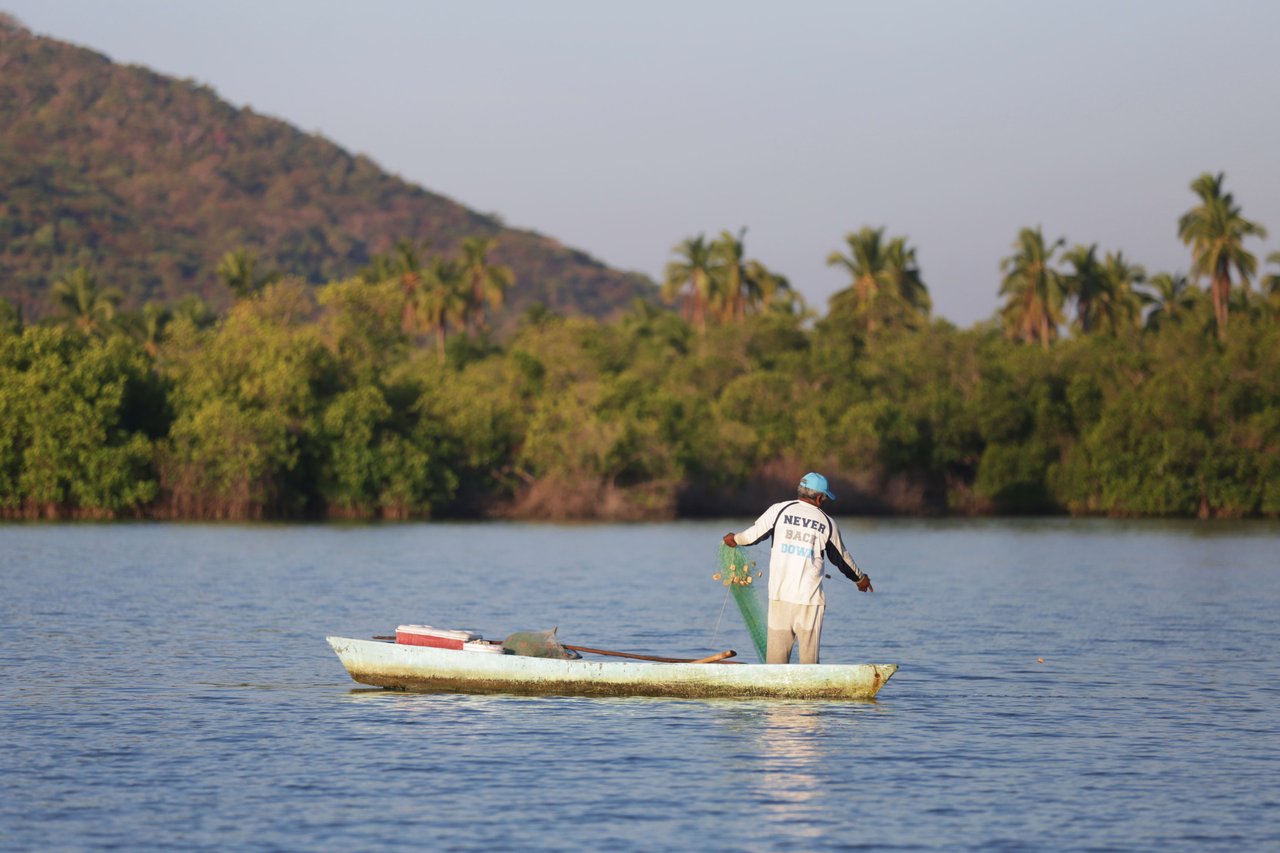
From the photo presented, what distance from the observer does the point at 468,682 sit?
63.1 feet

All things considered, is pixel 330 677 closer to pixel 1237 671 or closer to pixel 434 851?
pixel 434 851

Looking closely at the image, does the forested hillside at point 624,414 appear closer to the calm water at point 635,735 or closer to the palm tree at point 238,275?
the palm tree at point 238,275

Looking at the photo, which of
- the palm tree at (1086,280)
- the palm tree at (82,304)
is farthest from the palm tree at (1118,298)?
the palm tree at (82,304)

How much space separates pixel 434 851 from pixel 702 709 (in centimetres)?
680

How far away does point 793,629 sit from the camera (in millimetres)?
17812

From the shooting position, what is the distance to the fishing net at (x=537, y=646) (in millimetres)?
19281

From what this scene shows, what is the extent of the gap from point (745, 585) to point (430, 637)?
12.6 feet

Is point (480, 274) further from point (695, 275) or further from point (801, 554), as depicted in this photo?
point (801, 554)

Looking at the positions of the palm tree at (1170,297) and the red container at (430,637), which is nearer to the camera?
the red container at (430,637)

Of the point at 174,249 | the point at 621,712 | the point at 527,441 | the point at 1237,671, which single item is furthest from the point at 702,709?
the point at 174,249

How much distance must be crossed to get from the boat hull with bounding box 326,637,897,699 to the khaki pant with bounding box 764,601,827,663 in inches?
7.8

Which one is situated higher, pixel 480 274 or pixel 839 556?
pixel 480 274

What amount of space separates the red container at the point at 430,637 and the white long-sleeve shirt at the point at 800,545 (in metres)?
3.83

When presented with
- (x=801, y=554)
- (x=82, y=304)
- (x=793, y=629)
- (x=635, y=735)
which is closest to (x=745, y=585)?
(x=793, y=629)
